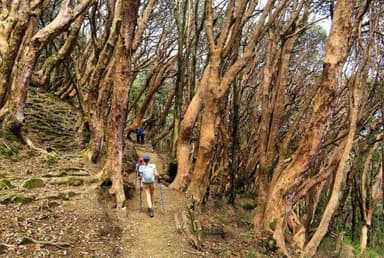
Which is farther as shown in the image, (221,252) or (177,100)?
(177,100)

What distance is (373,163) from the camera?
17.3 metres

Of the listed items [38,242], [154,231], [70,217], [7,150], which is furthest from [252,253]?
[7,150]

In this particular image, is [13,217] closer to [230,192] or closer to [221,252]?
[221,252]

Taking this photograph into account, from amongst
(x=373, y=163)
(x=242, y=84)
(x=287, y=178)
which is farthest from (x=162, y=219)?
(x=373, y=163)

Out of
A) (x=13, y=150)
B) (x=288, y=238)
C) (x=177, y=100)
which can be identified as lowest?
(x=288, y=238)

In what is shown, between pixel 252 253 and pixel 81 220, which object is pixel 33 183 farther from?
pixel 252 253

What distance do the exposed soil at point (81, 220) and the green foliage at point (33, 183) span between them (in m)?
0.05

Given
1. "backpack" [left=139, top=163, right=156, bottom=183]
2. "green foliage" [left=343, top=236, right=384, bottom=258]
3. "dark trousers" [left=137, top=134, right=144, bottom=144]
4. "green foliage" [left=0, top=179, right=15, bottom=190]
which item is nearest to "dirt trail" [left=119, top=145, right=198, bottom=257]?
"backpack" [left=139, top=163, right=156, bottom=183]

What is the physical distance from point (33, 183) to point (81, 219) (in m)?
1.24

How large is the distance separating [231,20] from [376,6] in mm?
4275

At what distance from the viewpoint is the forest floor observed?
516cm

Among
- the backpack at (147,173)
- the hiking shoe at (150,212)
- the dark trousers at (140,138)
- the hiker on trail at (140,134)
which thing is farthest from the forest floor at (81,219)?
the dark trousers at (140,138)

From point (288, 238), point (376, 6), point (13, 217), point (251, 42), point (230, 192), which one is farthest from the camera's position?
point (230, 192)

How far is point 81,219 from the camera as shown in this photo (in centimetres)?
595
